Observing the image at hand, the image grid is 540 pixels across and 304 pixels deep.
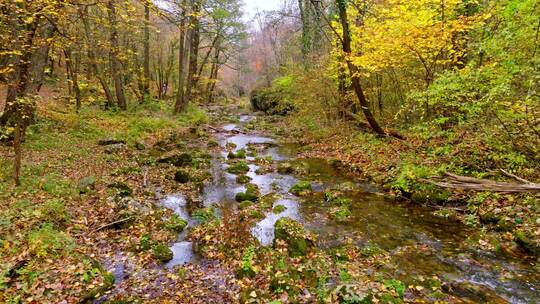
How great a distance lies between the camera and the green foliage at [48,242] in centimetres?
641

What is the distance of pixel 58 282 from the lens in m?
5.84

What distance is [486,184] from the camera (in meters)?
7.76

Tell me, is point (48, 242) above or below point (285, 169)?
above

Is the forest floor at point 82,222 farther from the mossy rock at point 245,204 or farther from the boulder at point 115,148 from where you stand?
the mossy rock at point 245,204

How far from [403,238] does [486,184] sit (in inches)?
86.1

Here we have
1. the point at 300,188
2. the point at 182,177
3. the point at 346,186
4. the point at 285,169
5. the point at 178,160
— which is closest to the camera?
the point at 300,188

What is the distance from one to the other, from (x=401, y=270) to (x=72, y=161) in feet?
36.6

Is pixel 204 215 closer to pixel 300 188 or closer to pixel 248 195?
pixel 248 195

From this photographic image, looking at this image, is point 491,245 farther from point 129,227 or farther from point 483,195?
point 129,227

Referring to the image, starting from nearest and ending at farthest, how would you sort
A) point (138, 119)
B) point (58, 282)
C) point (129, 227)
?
point (58, 282)
point (129, 227)
point (138, 119)

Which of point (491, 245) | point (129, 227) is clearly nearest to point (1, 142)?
point (129, 227)

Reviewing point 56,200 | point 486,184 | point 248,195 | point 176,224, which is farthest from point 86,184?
point 486,184

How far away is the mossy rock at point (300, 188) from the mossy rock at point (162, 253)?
5.34 m

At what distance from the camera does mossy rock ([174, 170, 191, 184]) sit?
12844mm
